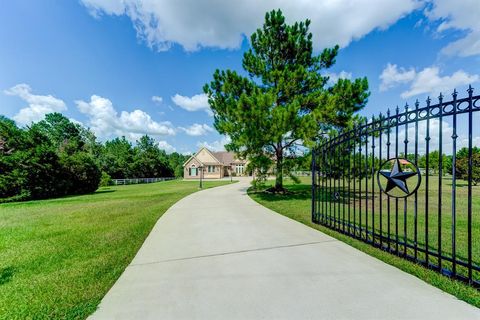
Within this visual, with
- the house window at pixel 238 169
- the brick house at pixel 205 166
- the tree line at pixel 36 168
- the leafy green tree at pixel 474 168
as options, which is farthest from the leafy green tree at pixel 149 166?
the leafy green tree at pixel 474 168

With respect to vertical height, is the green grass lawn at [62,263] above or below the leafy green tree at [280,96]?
below

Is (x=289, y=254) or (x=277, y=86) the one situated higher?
(x=277, y=86)

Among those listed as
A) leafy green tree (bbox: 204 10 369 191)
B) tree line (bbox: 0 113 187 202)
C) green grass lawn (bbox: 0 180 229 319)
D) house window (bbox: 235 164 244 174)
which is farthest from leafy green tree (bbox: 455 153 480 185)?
tree line (bbox: 0 113 187 202)

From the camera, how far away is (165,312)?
227cm

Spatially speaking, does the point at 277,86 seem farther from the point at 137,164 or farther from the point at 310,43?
the point at 137,164

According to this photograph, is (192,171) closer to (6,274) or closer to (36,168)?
(36,168)

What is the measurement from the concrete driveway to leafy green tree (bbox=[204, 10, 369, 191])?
19.8 ft

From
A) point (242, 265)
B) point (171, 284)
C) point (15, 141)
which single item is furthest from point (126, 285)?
point (15, 141)

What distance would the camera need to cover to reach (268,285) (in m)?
2.73

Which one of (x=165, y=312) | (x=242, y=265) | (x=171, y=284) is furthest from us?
(x=242, y=265)

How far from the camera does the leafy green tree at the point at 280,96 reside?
960 centimetres

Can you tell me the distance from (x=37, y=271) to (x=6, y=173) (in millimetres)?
16587

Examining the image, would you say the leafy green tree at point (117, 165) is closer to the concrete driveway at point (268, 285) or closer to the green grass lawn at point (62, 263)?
the green grass lawn at point (62, 263)

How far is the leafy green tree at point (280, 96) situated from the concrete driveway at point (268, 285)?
19.8ft
